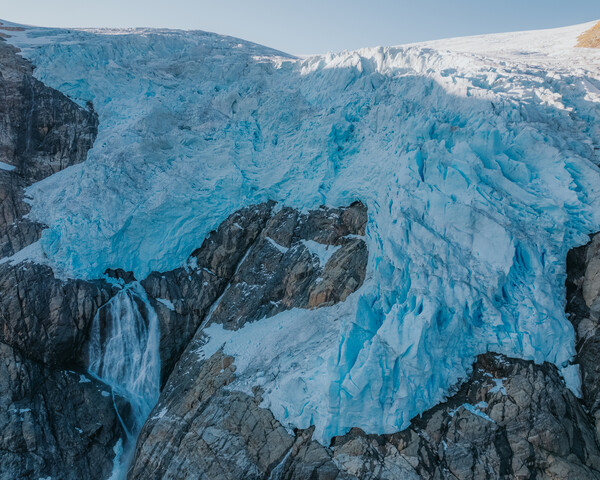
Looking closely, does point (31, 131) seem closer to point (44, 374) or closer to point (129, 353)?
point (44, 374)

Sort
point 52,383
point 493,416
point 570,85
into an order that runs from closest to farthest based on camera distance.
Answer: point 493,416, point 52,383, point 570,85

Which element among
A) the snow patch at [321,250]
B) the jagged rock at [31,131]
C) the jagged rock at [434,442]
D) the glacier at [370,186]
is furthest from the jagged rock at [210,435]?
the jagged rock at [31,131]

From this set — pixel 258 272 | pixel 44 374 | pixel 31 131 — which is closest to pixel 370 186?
pixel 258 272

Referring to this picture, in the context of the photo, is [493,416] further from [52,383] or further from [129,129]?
[129,129]

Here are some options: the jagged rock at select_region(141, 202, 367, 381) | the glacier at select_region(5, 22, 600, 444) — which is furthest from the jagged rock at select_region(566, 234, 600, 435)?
the jagged rock at select_region(141, 202, 367, 381)

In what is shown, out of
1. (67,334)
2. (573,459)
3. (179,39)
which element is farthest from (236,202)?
(179,39)

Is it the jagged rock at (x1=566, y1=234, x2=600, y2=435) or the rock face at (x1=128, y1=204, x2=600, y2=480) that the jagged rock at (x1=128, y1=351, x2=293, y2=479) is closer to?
the rock face at (x1=128, y1=204, x2=600, y2=480)
